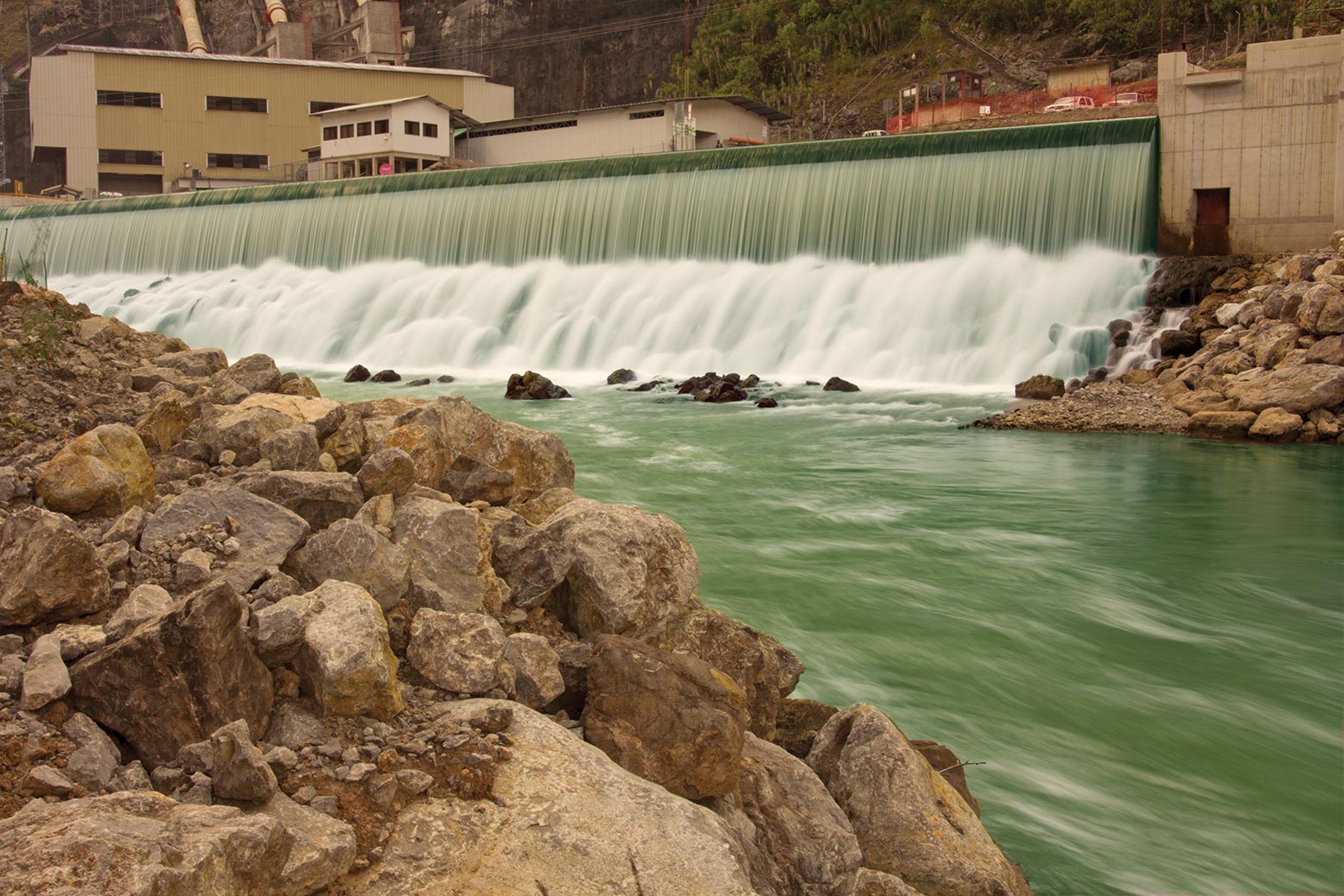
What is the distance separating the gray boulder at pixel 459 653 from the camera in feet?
11.7

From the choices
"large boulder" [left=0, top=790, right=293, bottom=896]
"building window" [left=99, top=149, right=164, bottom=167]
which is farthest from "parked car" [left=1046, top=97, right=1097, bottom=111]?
"building window" [left=99, top=149, right=164, bottom=167]

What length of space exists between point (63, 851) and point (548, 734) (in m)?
1.34

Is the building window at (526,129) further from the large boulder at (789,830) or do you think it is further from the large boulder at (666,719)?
the large boulder at (789,830)

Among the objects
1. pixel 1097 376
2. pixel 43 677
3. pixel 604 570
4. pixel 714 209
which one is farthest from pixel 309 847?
pixel 714 209

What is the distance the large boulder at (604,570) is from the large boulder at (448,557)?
13 cm

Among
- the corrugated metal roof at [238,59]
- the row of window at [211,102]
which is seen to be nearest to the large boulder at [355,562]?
the corrugated metal roof at [238,59]

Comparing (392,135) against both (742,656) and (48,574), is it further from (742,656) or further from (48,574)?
(48,574)

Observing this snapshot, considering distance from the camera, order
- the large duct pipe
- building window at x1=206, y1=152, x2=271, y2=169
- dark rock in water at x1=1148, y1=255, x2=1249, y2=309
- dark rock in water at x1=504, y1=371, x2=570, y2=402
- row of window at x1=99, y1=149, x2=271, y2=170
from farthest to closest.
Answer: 1. the large duct pipe
2. building window at x1=206, y1=152, x2=271, y2=169
3. row of window at x1=99, y1=149, x2=271, y2=170
4. dark rock in water at x1=1148, y1=255, x2=1249, y2=309
5. dark rock in water at x1=504, y1=371, x2=570, y2=402

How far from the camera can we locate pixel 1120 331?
1884 centimetres

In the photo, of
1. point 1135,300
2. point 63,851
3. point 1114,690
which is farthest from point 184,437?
point 1135,300

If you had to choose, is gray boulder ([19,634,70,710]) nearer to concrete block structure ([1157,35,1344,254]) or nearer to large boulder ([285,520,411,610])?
large boulder ([285,520,411,610])

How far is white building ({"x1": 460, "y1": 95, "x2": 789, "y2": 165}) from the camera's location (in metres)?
39.4

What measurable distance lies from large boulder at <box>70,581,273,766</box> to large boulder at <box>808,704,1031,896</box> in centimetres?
186

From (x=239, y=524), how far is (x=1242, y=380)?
47.9ft
